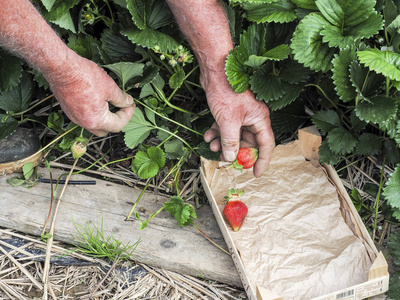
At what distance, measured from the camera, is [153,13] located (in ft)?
4.52

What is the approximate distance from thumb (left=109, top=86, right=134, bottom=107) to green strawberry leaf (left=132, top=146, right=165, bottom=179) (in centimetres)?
16

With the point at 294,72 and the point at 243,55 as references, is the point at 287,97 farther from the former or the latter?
the point at 243,55

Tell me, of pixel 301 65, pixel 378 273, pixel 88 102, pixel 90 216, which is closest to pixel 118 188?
pixel 90 216

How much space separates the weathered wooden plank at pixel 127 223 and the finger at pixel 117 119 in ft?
0.95

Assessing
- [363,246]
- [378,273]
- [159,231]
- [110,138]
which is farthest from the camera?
[110,138]

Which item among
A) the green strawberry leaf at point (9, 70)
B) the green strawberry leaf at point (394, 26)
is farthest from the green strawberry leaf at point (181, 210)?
the green strawberry leaf at point (394, 26)

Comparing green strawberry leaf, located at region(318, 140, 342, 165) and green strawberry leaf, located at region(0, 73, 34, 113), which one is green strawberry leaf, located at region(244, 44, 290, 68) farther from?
green strawberry leaf, located at region(0, 73, 34, 113)

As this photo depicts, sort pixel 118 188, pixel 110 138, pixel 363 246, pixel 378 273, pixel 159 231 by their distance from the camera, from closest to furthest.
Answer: pixel 378 273 → pixel 363 246 → pixel 159 231 → pixel 118 188 → pixel 110 138

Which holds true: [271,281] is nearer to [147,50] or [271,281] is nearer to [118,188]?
[118,188]

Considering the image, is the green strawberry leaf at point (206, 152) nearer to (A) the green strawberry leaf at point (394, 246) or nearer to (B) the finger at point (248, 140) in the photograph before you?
(B) the finger at point (248, 140)

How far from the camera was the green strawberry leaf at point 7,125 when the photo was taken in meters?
1.59

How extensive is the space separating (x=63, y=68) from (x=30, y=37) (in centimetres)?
11

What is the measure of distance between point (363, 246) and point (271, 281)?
0.95 feet

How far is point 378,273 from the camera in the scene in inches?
48.6
